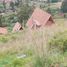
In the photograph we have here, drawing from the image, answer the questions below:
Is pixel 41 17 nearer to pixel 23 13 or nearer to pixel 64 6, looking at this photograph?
pixel 23 13

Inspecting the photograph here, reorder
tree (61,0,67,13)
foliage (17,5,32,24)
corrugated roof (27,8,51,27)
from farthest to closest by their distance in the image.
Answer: tree (61,0,67,13), foliage (17,5,32,24), corrugated roof (27,8,51,27)

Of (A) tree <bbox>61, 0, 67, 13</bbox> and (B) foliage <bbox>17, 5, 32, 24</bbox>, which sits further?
(A) tree <bbox>61, 0, 67, 13</bbox>

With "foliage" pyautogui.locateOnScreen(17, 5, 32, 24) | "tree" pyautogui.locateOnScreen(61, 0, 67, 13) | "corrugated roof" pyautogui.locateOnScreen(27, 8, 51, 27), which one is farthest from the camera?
"tree" pyautogui.locateOnScreen(61, 0, 67, 13)

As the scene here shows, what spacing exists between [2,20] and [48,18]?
11128mm

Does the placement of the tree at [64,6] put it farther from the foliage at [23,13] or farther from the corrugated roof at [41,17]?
the corrugated roof at [41,17]

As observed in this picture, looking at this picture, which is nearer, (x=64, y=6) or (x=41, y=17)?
(x=41, y=17)

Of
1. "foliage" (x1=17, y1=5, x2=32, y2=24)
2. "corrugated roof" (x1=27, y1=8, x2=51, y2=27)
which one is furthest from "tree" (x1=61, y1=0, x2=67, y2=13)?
"corrugated roof" (x1=27, y1=8, x2=51, y2=27)

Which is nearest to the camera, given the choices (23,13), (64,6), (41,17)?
(41,17)

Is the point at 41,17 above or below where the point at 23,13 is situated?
above

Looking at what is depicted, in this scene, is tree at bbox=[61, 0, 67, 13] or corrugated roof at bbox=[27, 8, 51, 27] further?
tree at bbox=[61, 0, 67, 13]

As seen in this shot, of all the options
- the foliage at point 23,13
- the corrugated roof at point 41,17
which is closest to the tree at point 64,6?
the foliage at point 23,13

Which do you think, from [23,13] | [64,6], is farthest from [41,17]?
[64,6]

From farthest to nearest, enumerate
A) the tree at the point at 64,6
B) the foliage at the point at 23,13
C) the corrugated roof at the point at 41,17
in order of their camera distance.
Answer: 1. the tree at the point at 64,6
2. the foliage at the point at 23,13
3. the corrugated roof at the point at 41,17

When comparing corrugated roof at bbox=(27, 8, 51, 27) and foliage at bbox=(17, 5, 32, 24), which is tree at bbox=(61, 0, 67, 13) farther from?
corrugated roof at bbox=(27, 8, 51, 27)
